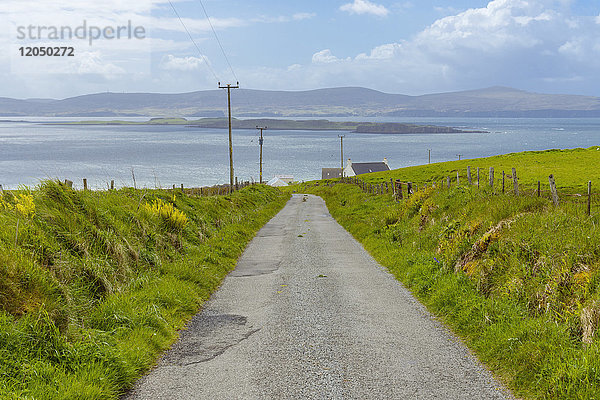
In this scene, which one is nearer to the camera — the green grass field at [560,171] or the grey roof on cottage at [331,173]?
the green grass field at [560,171]

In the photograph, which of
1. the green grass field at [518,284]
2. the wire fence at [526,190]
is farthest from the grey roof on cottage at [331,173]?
the green grass field at [518,284]

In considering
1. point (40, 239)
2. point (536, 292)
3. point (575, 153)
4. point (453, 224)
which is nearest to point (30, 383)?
point (40, 239)

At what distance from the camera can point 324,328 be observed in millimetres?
9336

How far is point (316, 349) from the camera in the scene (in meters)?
8.20

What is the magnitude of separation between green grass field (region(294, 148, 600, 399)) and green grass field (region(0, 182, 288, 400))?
523 centimetres

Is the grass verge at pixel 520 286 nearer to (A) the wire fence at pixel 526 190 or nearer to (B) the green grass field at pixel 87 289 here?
(A) the wire fence at pixel 526 190

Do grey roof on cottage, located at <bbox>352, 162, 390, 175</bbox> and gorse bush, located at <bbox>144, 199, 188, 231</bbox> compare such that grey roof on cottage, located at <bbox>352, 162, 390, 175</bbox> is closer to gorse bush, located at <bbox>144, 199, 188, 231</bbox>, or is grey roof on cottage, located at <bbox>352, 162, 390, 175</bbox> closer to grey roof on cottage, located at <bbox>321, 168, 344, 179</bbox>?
grey roof on cottage, located at <bbox>321, 168, 344, 179</bbox>

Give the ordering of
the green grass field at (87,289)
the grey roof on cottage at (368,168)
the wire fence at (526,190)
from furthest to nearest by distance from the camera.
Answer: the grey roof on cottage at (368,168), the wire fence at (526,190), the green grass field at (87,289)

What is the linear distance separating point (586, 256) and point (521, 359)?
2.57 metres

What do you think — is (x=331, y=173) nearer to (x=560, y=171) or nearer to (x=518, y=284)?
(x=560, y=171)

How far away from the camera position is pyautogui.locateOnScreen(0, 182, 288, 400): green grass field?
6496mm

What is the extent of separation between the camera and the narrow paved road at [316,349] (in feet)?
21.9

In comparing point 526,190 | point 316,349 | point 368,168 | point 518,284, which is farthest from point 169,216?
point 368,168

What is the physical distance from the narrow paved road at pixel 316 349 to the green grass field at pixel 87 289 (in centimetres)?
52
